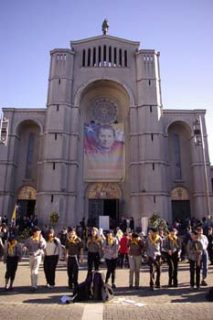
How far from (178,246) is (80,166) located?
18.5m

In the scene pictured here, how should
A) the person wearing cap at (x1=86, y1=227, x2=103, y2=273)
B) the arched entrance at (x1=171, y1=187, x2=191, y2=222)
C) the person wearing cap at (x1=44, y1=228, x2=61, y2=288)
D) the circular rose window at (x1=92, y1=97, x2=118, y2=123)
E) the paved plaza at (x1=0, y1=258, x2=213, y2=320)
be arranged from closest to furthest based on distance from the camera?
the paved plaza at (x1=0, y1=258, x2=213, y2=320)
the person wearing cap at (x1=44, y1=228, x2=61, y2=288)
the person wearing cap at (x1=86, y1=227, x2=103, y2=273)
the arched entrance at (x1=171, y1=187, x2=191, y2=222)
the circular rose window at (x1=92, y1=97, x2=118, y2=123)

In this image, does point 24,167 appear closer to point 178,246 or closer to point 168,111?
point 168,111

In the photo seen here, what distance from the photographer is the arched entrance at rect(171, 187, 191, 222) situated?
25.6 meters

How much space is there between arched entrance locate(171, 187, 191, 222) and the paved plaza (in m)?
18.1

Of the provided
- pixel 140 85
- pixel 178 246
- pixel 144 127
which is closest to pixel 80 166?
pixel 144 127

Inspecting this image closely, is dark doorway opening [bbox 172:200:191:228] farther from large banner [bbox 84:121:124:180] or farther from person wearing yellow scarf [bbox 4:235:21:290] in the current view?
person wearing yellow scarf [bbox 4:235:21:290]

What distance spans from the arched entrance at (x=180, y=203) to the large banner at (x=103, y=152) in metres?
5.82

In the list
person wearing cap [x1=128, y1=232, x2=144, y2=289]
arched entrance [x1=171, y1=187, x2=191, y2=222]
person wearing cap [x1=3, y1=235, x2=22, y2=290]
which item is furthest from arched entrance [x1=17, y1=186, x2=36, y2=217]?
person wearing cap [x1=128, y1=232, x2=144, y2=289]

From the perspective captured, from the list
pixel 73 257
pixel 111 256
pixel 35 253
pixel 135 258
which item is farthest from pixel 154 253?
pixel 35 253

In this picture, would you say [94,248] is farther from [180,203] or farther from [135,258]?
[180,203]

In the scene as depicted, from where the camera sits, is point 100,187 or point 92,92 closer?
point 100,187

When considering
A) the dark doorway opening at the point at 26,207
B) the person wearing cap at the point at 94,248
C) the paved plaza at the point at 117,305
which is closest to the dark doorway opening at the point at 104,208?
the dark doorway opening at the point at 26,207

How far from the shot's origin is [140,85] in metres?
26.9

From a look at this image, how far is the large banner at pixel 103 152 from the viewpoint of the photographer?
25516mm
